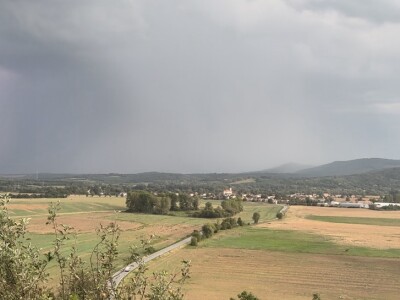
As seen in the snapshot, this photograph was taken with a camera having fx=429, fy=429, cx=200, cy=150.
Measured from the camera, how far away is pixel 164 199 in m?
161

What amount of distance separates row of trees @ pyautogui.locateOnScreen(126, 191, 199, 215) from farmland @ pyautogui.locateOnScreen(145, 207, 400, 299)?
153 ft

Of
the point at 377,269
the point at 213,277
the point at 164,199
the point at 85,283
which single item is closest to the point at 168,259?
the point at 213,277

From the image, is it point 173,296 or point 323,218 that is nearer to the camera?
point 173,296

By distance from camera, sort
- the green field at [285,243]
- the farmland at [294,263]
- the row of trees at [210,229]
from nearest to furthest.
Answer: the farmland at [294,263] < the green field at [285,243] < the row of trees at [210,229]

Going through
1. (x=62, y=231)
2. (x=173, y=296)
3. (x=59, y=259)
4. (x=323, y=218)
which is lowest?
(x=323, y=218)

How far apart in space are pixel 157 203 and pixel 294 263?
92.1 metres

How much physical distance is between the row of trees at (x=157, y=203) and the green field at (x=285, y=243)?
48795 millimetres

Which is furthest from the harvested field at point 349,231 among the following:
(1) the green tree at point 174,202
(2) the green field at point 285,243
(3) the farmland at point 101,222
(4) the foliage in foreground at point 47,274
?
(4) the foliage in foreground at point 47,274

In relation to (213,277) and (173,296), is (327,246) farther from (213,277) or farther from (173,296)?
(173,296)

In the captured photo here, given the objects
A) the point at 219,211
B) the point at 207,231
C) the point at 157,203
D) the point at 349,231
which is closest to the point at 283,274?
the point at 207,231

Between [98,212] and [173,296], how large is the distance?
152739mm

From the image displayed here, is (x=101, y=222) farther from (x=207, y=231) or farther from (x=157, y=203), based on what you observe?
(x=157, y=203)

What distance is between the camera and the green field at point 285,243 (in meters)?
84.2

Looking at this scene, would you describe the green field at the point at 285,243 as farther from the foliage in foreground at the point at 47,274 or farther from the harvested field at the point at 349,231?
the foliage in foreground at the point at 47,274
